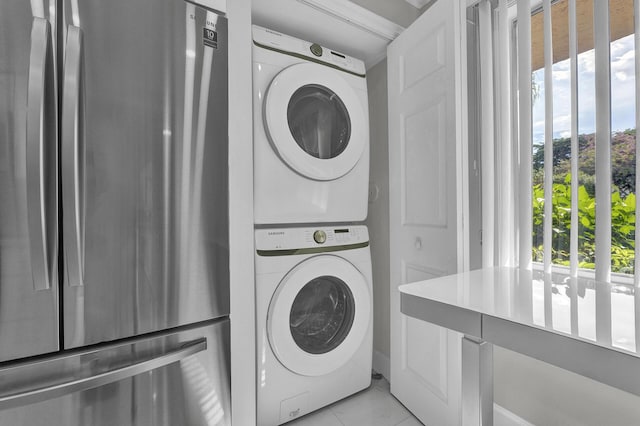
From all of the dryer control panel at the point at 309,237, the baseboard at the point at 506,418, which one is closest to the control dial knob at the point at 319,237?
the dryer control panel at the point at 309,237

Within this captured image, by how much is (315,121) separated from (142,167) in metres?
0.98

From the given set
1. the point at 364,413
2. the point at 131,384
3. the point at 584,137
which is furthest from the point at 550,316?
the point at 364,413

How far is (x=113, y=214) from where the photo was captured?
857 mm

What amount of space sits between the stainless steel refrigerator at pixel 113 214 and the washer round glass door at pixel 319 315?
0.35 metres

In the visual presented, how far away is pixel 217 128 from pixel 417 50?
3.70 ft

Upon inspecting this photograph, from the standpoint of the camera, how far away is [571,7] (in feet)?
3.57

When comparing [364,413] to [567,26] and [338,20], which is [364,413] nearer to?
[567,26]

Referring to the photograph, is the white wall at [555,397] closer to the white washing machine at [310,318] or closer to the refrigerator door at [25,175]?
the white washing machine at [310,318]

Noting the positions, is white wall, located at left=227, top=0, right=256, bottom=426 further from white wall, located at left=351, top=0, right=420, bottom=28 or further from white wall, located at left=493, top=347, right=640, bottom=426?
white wall, located at left=493, top=347, right=640, bottom=426

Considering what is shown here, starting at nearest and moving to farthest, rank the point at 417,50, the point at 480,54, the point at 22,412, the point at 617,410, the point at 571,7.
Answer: the point at 22,412 → the point at 617,410 → the point at 571,7 → the point at 480,54 → the point at 417,50

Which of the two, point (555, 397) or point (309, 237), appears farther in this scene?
point (309, 237)

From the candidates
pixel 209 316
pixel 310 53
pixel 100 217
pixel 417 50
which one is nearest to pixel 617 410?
pixel 209 316

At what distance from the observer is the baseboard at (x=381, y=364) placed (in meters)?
1.86

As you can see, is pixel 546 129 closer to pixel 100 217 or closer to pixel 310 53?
pixel 310 53
